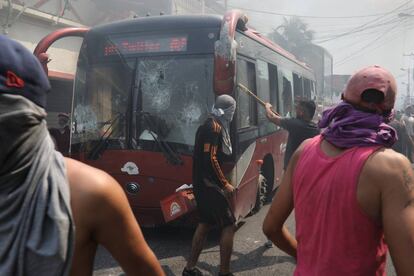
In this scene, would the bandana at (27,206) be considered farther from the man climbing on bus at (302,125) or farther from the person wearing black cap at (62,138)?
the person wearing black cap at (62,138)

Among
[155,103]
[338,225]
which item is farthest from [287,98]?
[338,225]

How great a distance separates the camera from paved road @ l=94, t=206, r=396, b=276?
4.68 m

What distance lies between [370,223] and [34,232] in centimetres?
125

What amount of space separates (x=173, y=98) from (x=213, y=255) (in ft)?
6.47

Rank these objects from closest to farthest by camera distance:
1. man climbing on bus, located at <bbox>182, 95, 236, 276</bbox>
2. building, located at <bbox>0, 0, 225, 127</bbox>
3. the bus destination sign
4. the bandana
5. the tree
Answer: the bandana < man climbing on bus, located at <bbox>182, 95, 236, 276</bbox> < the bus destination sign < building, located at <bbox>0, 0, 225, 127</bbox> < the tree

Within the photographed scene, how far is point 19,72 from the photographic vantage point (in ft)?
3.85

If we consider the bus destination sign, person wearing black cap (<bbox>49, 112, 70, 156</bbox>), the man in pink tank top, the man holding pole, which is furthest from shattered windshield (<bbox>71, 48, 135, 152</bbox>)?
the man in pink tank top

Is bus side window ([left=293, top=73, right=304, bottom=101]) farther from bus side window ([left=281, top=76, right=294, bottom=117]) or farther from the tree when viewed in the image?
the tree

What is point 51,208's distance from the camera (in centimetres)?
117

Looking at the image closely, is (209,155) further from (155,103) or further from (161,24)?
(161,24)

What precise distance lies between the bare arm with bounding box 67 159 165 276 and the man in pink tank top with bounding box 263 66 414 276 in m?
0.82

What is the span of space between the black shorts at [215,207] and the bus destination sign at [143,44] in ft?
6.44

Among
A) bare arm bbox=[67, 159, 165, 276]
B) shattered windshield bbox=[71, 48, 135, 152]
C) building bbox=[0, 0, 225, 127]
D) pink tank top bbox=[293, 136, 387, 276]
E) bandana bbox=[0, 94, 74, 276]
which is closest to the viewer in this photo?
bandana bbox=[0, 94, 74, 276]

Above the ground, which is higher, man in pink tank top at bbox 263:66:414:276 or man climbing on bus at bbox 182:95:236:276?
man in pink tank top at bbox 263:66:414:276
